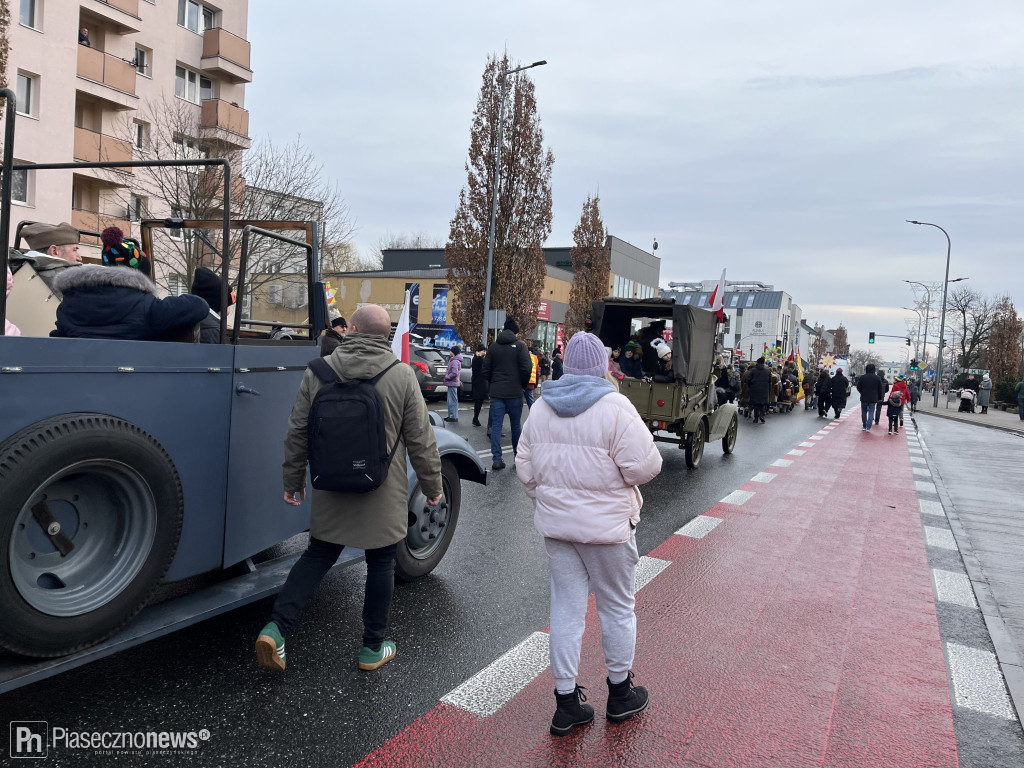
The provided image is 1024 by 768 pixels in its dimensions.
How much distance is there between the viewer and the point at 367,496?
3.42 meters

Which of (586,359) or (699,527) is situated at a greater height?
(586,359)

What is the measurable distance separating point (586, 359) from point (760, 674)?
6.31 feet

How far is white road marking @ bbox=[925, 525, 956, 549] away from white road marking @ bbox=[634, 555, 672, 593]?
2.95 metres

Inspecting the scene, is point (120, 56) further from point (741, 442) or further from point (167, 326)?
point (167, 326)

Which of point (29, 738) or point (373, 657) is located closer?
point (29, 738)

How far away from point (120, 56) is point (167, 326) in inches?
1132

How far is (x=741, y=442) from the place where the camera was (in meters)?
15.5

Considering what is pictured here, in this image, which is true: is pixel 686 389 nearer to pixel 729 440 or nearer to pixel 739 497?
pixel 739 497

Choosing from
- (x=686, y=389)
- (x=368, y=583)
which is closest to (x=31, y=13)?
(x=686, y=389)

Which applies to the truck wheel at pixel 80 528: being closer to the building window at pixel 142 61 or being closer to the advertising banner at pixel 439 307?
the building window at pixel 142 61

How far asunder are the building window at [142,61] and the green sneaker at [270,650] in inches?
1168

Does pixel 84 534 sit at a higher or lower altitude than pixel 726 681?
higher

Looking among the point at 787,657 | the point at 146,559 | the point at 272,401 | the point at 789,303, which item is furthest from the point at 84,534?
the point at 789,303

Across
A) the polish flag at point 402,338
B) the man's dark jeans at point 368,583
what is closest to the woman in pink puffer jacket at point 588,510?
the man's dark jeans at point 368,583
